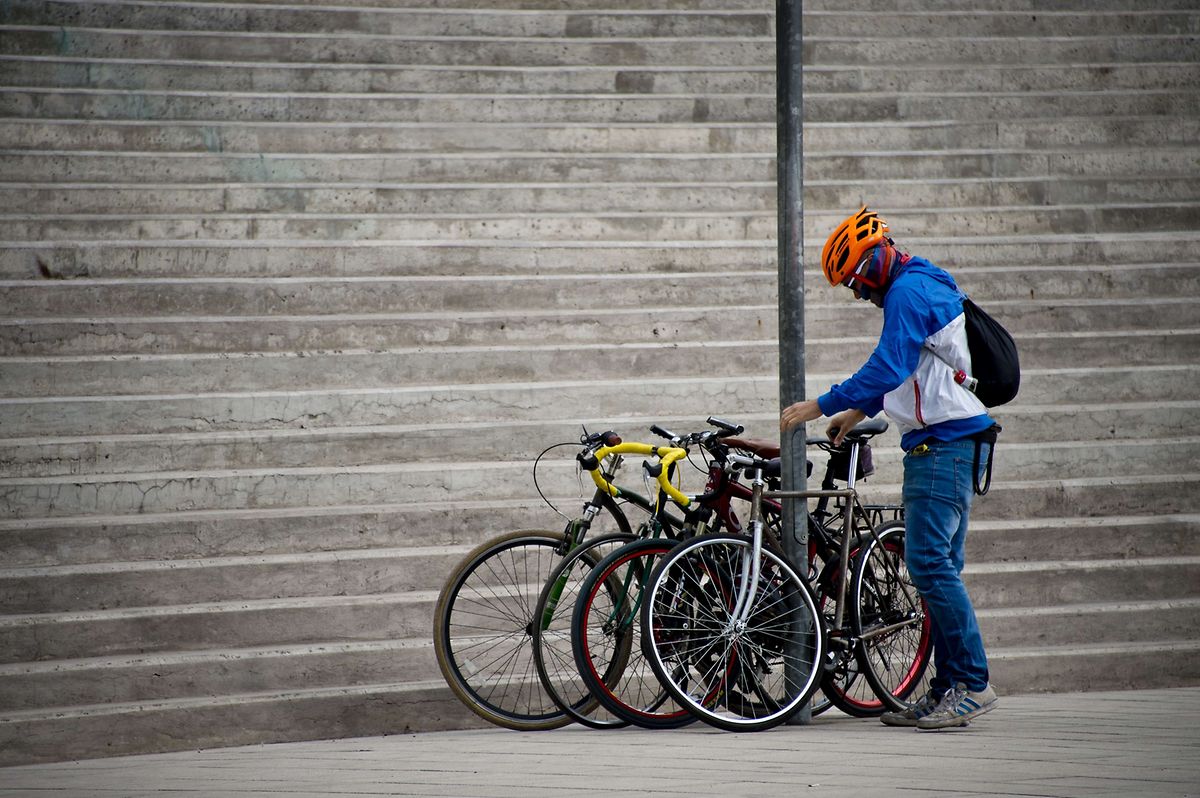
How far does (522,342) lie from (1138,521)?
346 cm

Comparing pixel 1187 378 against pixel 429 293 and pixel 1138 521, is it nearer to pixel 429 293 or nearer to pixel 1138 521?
pixel 1138 521

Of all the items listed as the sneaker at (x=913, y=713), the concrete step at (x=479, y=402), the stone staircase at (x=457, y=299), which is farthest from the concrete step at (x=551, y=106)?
the sneaker at (x=913, y=713)

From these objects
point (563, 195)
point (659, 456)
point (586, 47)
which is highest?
point (586, 47)

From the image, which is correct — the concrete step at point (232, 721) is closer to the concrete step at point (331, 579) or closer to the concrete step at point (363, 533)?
the concrete step at point (331, 579)

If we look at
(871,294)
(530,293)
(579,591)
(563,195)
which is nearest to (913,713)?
(579,591)

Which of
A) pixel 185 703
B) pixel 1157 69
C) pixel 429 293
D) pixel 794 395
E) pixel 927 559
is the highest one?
pixel 1157 69

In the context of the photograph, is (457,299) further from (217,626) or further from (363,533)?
(217,626)

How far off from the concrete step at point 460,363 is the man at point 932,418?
211cm

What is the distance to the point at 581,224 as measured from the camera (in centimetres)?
870

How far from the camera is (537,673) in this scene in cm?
587

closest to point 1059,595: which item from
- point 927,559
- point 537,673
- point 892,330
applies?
point 927,559

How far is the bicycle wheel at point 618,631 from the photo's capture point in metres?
5.58

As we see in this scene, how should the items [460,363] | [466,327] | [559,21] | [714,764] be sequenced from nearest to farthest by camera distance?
1. [714,764]
2. [460,363]
3. [466,327]
4. [559,21]

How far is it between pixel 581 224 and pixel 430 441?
2.21 metres
